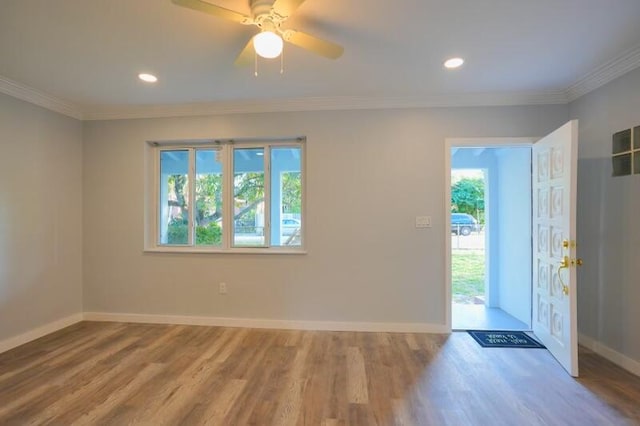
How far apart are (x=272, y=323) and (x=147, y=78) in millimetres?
2812

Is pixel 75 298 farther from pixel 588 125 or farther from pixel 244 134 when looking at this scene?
pixel 588 125

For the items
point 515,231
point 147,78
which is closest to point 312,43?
point 147,78

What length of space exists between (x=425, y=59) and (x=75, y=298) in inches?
181

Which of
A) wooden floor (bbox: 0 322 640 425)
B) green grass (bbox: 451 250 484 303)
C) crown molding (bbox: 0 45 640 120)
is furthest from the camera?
green grass (bbox: 451 250 484 303)

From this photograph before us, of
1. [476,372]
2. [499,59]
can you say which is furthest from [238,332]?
[499,59]

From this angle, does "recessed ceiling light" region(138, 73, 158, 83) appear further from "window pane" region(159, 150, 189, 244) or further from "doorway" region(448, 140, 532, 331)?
"doorway" region(448, 140, 532, 331)

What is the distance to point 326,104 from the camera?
11.1ft

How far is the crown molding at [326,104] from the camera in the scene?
10.6ft

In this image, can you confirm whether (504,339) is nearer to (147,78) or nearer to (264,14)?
(264,14)

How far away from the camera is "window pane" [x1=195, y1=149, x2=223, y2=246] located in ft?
12.3

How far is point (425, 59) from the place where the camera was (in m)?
2.51

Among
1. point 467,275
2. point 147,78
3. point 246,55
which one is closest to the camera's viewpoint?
point 246,55

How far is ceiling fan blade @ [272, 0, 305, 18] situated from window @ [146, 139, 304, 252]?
192cm

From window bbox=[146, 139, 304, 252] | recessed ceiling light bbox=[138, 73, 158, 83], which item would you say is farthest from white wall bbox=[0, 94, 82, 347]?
recessed ceiling light bbox=[138, 73, 158, 83]
